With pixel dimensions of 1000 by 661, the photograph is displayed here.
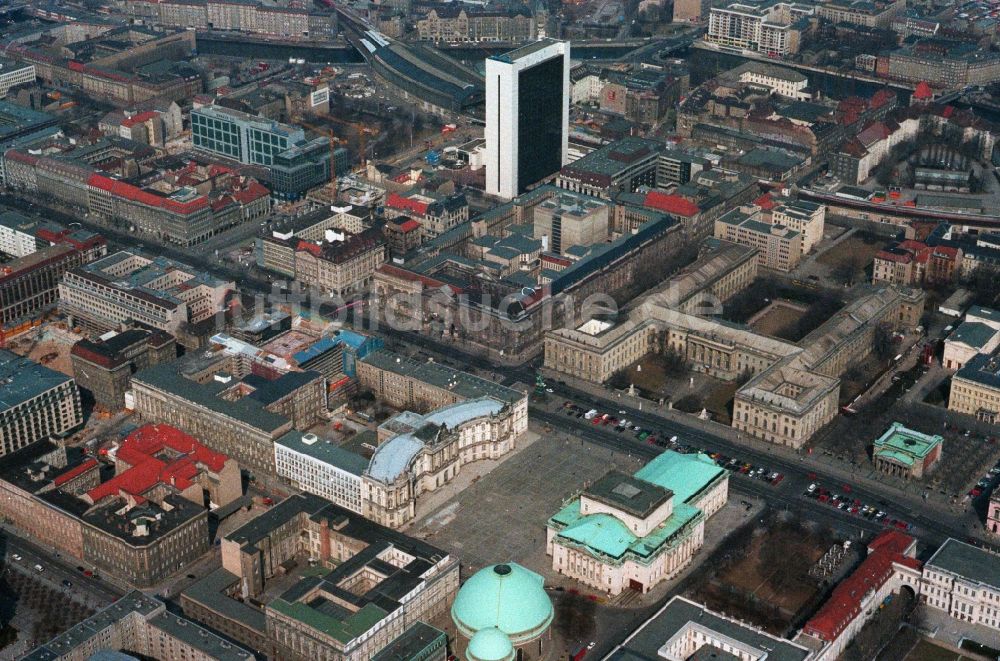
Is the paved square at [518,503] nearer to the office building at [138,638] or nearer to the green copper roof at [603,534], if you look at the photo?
the green copper roof at [603,534]

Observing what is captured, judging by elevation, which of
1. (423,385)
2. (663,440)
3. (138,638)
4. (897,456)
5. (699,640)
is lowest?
(663,440)

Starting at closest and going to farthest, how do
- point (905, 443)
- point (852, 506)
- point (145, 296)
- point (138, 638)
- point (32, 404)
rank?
1. point (138, 638)
2. point (852, 506)
3. point (905, 443)
4. point (32, 404)
5. point (145, 296)

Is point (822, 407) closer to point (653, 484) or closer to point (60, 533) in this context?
point (653, 484)

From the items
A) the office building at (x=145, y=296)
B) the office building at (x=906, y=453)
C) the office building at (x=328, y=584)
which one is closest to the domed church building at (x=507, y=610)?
the office building at (x=328, y=584)

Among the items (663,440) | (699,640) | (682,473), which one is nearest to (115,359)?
(663,440)

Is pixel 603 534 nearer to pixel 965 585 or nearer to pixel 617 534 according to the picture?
pixel 617 534

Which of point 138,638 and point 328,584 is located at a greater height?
point 328,584
